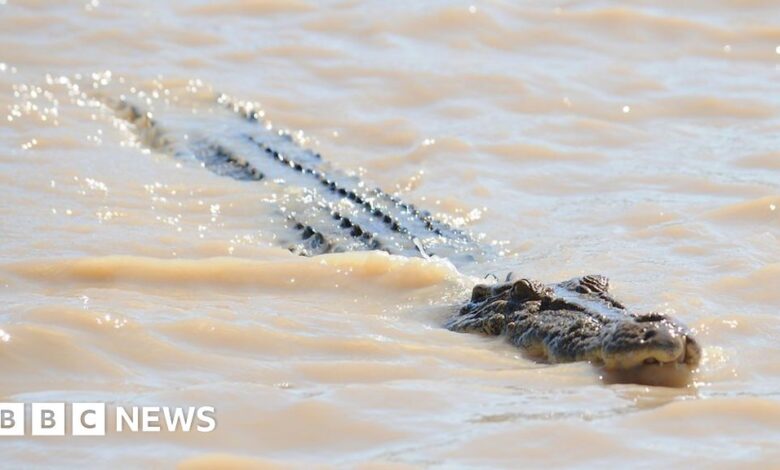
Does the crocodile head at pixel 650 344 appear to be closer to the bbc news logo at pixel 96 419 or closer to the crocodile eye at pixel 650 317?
the crocodile eye at pixel 650 317

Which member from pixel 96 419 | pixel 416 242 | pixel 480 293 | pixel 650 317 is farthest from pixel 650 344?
pixel 416 242

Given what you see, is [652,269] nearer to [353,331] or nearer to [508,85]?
[353,331]

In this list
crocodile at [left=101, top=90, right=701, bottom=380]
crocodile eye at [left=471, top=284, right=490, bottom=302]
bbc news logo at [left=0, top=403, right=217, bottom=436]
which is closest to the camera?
bbc news logo at [left=0, top=403, right=217, bottom=436]

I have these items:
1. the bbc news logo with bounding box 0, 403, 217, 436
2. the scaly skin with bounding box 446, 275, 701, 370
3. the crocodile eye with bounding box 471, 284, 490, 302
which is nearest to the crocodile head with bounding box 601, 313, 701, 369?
the scaly skin with bounding box 446, 275, 701, 370

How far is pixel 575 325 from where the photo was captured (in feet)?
17.6

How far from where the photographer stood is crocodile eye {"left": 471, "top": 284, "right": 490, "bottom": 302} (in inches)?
240

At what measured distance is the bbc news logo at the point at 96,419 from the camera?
4.27 metres

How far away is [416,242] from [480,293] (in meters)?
1.17

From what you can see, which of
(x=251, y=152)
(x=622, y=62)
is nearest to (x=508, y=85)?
(x=622, y=62)

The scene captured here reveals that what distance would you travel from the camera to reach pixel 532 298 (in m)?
5.85

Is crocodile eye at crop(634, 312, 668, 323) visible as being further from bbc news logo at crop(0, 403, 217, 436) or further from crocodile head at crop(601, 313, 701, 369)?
bbc news logo at crop(0, 403, 217, 436)

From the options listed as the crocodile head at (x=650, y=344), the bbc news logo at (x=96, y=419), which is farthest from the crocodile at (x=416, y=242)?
the bbc news logo at (x=96, y=419)

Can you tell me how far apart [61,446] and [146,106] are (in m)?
6.52

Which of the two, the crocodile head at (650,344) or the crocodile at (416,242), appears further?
the crocodile at (416,242)
